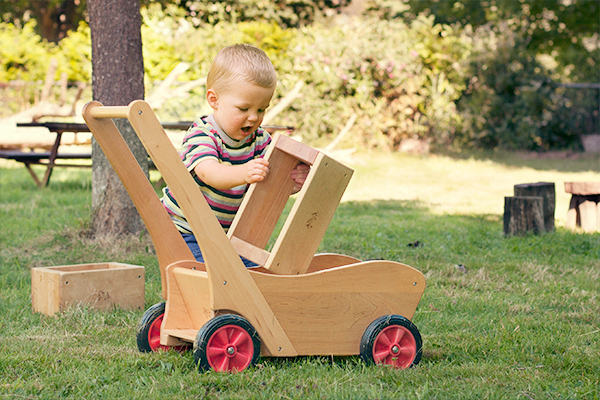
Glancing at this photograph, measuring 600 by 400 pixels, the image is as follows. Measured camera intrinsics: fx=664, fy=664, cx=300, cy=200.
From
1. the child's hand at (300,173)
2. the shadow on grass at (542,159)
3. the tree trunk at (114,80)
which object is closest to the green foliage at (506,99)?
the shadow on grass at (542,159)

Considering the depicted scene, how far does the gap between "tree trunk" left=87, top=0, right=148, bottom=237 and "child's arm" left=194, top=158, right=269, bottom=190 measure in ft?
8.28

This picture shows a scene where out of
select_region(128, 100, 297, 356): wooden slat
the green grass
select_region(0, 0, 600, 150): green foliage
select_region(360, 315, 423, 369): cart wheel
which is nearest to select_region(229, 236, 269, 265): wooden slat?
select_region(128, 100, 297, 356): wooden slat

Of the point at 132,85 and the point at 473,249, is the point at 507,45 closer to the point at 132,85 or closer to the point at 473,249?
the point at 473,249

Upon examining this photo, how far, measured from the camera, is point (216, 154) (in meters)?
2.66

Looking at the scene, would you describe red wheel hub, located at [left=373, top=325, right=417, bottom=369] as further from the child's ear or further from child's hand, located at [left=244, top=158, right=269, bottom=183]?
the child's ear

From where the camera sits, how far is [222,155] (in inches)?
109

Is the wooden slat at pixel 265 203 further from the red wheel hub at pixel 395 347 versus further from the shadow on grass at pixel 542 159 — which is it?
the shadow on grass at pixel 542 159

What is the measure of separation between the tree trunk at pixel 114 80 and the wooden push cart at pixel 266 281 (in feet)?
7.63

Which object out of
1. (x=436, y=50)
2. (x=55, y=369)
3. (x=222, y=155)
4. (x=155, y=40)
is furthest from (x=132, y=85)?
(x=436, y=50)

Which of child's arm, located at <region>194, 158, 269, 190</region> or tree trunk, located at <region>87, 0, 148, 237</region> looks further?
tree trunk, located at <region>87, 0, 148, 237</region>

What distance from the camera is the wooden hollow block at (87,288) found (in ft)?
11.2

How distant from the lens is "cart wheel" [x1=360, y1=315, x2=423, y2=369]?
262 cm

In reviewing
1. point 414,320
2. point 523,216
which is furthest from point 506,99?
point 414,320

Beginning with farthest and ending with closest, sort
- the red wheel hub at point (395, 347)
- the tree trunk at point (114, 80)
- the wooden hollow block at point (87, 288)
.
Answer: the tree trunk at point (114, 80) → the wooden hollow block at point (87, 288) → the red wheel hub at point (395, 347)
